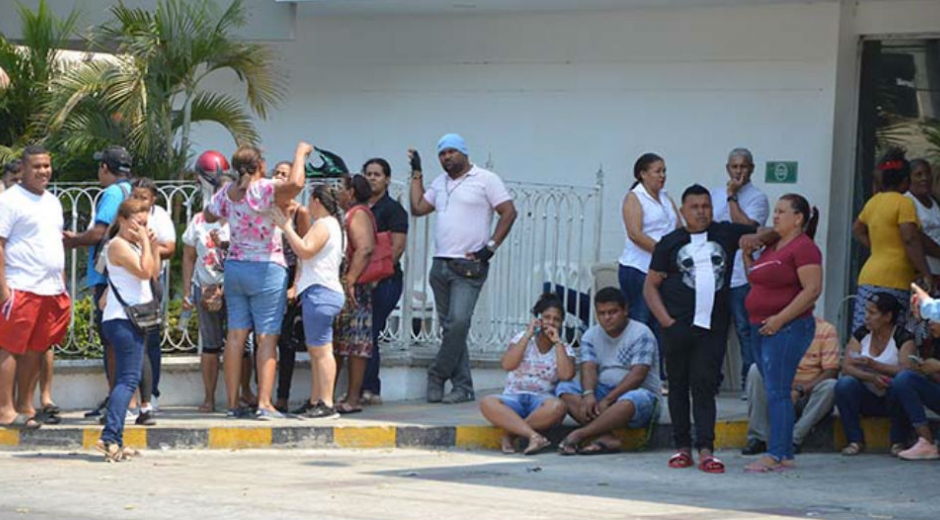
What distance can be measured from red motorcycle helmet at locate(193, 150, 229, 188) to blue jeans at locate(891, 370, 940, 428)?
5.02 metres

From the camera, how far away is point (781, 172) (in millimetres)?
14867

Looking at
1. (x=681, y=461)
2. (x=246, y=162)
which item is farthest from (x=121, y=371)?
(x=681, y=461)

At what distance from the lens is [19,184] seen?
11609 mm

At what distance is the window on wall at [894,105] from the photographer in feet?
48.4

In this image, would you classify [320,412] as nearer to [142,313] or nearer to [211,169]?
[142,313]

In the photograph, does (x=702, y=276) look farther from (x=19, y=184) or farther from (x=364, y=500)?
(x=19, y=184)

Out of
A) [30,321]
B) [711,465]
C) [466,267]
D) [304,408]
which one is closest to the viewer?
[711,465]

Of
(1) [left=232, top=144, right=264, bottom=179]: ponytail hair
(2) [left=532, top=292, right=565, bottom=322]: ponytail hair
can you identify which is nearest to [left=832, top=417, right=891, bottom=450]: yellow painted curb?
(2) [left=532, top=292, right=565, bottom=322]: ponytail hair

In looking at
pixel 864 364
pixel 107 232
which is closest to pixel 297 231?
pixel 107 232

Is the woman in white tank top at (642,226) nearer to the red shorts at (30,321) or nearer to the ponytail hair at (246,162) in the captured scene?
the ponytail hair at (246,162)

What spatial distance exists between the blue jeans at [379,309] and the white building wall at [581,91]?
303 cm

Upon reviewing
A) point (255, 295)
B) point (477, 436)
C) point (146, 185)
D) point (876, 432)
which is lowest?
point (477, 436)

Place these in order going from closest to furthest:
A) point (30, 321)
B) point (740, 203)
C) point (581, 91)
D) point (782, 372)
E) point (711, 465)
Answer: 1. point (782, 372)
2. point (711, 465)
3. point (30, 321)
4. point (740, 203)
5. point (581, 91)

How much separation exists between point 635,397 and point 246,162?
3.13m
